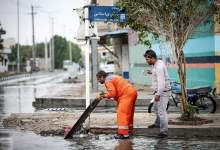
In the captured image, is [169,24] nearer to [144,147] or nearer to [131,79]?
[144,147]

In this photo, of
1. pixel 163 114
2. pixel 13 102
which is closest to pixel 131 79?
pixel 13 102

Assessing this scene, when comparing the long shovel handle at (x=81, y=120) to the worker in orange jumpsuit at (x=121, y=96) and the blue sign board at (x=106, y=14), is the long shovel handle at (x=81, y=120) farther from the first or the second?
the blue sign board at (x=106, y=14)

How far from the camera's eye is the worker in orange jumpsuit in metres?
12.7

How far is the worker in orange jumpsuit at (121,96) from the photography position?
12.7 metres

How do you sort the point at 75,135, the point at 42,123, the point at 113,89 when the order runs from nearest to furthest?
the point at 113,89 < the point at 75,135 < the point at 42,123

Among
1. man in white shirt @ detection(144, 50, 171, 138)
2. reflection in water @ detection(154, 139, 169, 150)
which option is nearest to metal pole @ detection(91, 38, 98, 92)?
man in white shirt @ detection(144, 50, 171, 138)

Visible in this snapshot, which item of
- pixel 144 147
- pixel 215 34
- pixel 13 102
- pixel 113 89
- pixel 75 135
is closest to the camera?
pixel 144 147

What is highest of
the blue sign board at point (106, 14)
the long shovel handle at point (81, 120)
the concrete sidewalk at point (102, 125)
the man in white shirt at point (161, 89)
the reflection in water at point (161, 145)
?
the blue sign board at point (106, 14)

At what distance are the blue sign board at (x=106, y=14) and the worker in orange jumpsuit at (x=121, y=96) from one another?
7.84 ft

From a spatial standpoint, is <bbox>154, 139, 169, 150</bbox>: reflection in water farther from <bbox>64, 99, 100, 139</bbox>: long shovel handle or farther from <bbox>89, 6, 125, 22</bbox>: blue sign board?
<bbox>89, 6, 125, 22</bbox>: blue sign board

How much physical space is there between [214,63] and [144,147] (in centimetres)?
1294

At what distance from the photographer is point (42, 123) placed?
1599 centimetres

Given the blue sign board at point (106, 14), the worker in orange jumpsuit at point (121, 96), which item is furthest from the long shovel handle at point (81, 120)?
the blue sign board at point (106, 14)

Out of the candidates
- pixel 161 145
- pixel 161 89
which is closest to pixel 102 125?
pixel 161 89
